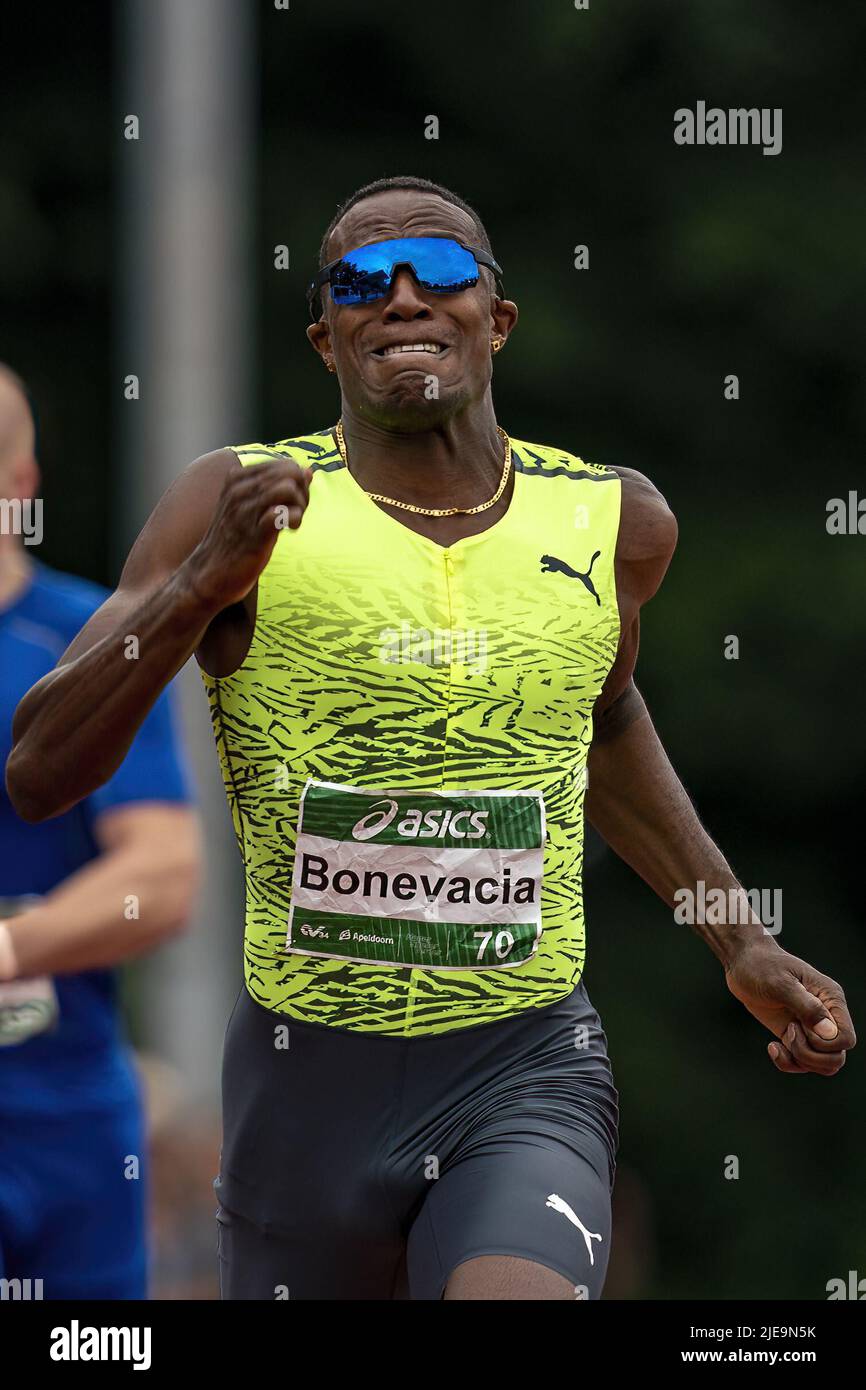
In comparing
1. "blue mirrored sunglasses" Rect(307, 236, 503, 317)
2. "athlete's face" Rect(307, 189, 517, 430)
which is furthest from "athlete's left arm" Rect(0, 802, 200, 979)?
"blue mirrored sunglasses" Rect(307, 236, 503, 317)

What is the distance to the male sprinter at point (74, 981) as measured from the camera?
5086 mm

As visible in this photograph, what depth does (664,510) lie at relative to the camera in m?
4.89

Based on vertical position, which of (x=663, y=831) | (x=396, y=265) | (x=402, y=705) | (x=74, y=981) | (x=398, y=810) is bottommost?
(x=74, y=981)

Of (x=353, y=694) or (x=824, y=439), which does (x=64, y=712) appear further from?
(x=824, y=439)

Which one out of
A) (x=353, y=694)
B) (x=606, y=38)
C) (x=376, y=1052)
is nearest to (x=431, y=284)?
(x=353, y=694)

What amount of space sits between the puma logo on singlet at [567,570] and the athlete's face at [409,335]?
0.92ft

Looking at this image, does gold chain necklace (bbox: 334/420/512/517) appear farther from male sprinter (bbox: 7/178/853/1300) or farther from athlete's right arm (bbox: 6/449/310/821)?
athlete's right arm (bbox: 6/449/310/821)

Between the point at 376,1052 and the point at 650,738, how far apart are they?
0.86 meters

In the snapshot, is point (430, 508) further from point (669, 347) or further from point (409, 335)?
point (669, 347)

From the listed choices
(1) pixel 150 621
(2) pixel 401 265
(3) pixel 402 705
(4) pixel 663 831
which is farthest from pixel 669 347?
(1) pixel 150 621

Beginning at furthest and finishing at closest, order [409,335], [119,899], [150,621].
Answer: [119,899], [409,335], [150,621]

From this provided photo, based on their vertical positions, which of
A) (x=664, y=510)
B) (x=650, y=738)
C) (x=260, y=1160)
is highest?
(x=664, y=510)

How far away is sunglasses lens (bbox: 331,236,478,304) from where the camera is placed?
4.66 metres

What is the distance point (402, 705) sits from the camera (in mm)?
4492
